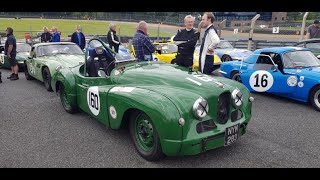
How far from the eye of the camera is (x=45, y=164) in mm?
3580

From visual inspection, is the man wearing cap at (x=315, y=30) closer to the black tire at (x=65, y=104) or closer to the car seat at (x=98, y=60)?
the car seat at (x=98, y=60)

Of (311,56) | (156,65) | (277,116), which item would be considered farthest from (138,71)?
(311,56)

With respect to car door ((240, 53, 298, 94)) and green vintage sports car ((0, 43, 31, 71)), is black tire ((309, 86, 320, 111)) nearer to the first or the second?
car door ((240, 53, 298, 94))

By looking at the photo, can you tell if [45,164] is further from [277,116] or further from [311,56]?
[311,56]

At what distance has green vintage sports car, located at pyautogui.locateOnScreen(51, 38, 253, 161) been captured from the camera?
3.25 metres

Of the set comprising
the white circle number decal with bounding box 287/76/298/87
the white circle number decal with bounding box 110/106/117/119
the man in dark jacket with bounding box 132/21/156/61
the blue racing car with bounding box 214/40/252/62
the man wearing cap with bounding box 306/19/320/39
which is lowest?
the white circle number decal with bounding box 110/106/117/119

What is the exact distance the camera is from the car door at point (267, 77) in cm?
622

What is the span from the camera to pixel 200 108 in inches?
133

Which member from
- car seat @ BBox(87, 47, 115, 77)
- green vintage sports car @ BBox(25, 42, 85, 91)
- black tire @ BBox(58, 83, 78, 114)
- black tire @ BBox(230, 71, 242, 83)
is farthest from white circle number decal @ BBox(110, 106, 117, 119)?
black tire @ BBox(230, 71, 242, 83)

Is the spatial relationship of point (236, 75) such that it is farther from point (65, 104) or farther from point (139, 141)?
point (139, 141)

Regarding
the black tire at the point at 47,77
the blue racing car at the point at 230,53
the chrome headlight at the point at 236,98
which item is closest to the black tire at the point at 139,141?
the chrome headlight at the point at 236,98

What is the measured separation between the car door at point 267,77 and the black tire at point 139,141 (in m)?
3.89

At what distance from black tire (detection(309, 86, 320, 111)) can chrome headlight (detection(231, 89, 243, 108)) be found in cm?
273

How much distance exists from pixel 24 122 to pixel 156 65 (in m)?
2.64
